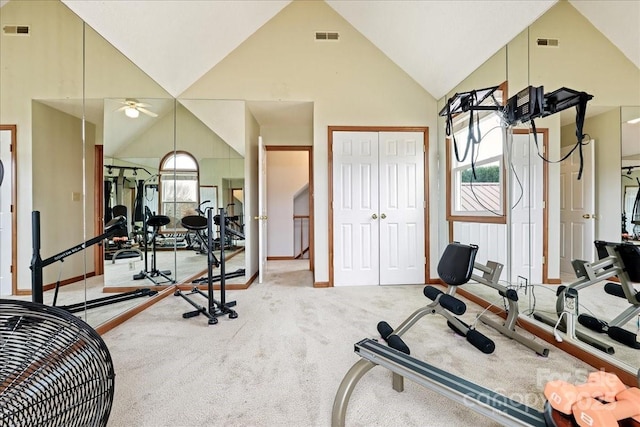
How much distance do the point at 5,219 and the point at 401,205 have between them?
3.60 metres

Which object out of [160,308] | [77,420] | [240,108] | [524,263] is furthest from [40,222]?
[524,263]

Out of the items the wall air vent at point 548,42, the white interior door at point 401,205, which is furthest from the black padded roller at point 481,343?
the wall air vent at point 548,42

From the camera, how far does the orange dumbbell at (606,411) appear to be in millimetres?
810

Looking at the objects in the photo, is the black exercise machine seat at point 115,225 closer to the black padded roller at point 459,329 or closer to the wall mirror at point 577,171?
the black padded roller at point 459,329

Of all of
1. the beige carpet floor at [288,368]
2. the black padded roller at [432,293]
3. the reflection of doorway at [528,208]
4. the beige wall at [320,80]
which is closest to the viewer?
the beige carpet floor at [288,368]

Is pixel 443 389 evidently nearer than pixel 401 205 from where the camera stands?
Yes

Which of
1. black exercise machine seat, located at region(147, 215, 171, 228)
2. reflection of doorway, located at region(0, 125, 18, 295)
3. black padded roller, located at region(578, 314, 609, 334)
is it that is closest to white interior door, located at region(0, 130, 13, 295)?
reflection of doorway, located at region(0, 125, 18, 295)

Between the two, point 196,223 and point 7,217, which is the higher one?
point 7,217

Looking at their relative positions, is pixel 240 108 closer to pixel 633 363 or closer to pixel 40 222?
pixel 40 222

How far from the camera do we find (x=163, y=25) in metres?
2.70

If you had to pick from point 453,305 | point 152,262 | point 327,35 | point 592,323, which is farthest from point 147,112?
point 592,323

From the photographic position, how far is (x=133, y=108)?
2914 millimetres

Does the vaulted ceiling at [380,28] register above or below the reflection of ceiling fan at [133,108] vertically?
above

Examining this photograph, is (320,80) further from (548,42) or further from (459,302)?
(459,302)
